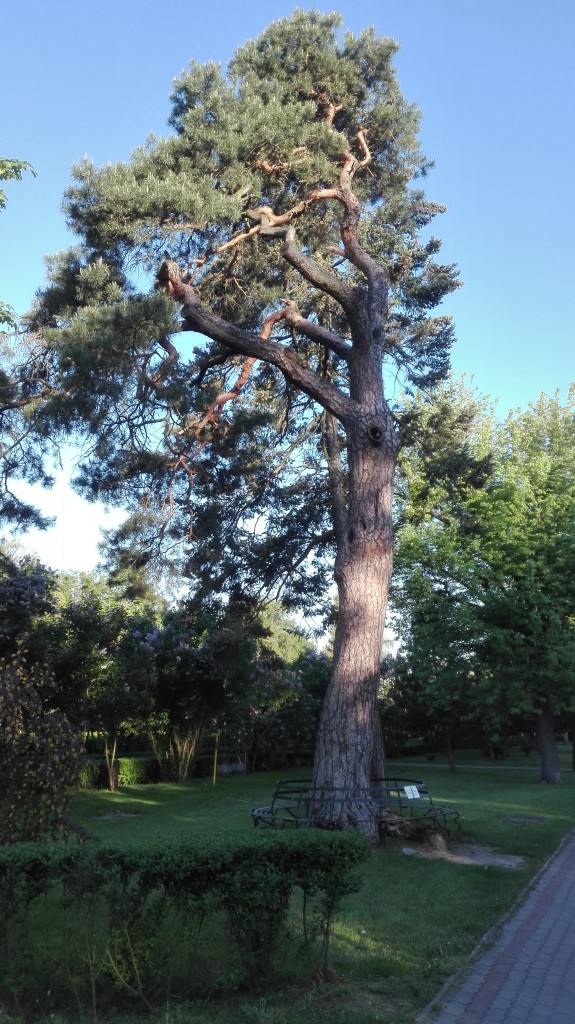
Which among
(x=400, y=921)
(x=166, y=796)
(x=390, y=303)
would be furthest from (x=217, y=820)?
(x=390, y=303)

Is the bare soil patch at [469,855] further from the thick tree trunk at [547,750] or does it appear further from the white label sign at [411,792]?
Answer: the thick tree trunk at [547,750]

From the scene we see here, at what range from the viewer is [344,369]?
1517 cm

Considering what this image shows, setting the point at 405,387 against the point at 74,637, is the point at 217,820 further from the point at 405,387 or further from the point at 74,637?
the point at 405,387

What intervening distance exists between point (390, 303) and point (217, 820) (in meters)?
9.89

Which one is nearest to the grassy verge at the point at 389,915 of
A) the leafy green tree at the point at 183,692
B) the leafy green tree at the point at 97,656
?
the leafy green tree at the point at 97,656

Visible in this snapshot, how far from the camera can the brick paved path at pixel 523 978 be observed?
199 inches

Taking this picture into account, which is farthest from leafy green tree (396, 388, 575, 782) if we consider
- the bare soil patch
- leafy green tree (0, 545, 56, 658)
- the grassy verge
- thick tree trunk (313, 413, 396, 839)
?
the bare soil patch

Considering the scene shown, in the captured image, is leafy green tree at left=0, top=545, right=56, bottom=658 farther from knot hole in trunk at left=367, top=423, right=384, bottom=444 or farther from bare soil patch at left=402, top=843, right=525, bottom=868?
bare soil patch at left=402, top=843, right=525, bottom=868

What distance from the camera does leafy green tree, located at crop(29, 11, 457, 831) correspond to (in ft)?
34.3

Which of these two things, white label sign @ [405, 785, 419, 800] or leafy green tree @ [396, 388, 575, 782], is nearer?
white label sign @ [405, 785, 419, 800]

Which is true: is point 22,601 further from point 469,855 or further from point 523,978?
point 523,978

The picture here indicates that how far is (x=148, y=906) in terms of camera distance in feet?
16.5

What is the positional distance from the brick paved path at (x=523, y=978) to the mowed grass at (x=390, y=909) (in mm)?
165

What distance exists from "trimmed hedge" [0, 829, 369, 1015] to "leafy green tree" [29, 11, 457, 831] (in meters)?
5.69
